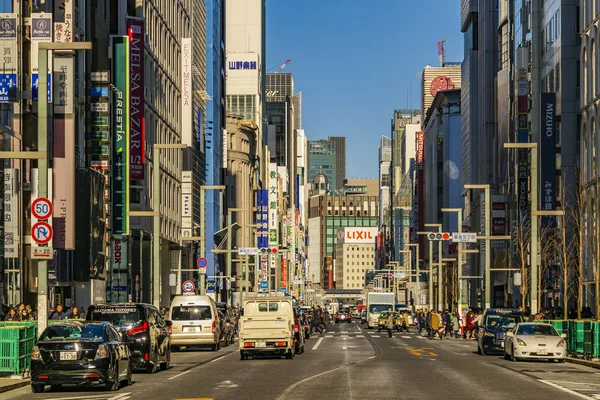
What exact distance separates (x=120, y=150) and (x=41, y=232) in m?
42.1

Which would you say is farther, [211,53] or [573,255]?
[211,53]

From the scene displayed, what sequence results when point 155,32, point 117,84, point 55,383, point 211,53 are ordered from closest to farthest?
point 55,383 → point 117,84 → point 155,32 → point 211,53

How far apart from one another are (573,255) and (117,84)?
3030 cm

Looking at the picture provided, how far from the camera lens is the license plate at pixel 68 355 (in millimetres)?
26453

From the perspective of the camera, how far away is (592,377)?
1281 inches

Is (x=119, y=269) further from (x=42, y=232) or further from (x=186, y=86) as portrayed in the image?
(x=42, y=232)

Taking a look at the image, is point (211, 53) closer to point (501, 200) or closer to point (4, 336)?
point (501, 200)

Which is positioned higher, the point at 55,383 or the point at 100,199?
the point at 100,199

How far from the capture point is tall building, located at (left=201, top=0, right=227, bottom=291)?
461 ft

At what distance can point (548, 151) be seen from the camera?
304 ft

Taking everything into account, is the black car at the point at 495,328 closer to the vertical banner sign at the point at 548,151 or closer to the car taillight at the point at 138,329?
the car taillight at the point at 138,329

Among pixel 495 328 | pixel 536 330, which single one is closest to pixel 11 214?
pixel 495 328

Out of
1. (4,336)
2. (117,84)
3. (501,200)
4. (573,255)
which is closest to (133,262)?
(117,84)

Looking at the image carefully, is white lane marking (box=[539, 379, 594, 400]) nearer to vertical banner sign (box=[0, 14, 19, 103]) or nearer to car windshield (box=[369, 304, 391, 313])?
vertical banner sign (box=[0, 14, 19, 103])
